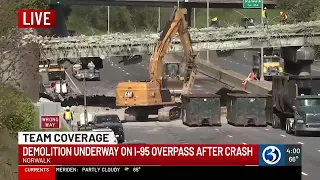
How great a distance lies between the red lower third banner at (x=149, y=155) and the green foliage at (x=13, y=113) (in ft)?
49.7

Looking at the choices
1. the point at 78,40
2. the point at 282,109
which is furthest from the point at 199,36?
the point at 282,109

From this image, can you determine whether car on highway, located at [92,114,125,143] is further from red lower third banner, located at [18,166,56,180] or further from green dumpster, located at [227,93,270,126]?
red lower third banner, located at [18,166,56,180]

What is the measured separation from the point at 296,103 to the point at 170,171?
1147 inches

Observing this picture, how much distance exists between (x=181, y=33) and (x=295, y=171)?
38.6m

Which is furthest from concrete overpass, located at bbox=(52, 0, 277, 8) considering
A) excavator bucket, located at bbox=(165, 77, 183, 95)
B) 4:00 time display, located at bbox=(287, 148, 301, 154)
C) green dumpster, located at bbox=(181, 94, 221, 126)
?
4:00 time display, located at bbox=(287, 148, 301, 154)

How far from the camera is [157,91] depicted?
48.7 meters

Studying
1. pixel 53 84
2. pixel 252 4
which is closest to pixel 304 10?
pixel 252 4

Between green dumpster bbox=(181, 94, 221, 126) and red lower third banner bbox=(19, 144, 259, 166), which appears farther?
green dumpster bbox=(181, 94, 221, 126)

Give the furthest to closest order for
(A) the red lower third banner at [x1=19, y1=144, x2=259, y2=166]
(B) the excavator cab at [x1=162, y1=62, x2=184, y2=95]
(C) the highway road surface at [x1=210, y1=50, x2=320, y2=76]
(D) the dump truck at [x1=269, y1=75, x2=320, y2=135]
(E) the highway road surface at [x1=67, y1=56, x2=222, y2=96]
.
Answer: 1. (C) the highway road surface at [x1=210, y1=50, x2=320, y2=76]
2. (E) the highway road surface at [x1=67, y1=56, x2=222, y2=96]
3. (B) the excavator cab at [x1=162, y1=62, x2=184, y2=95]
4. (D) the dump truck at [x1=269, y1=75, x2=320, y2=135]
5. (A) the red lower third banner at [x1=19, y1=144, x2=259, y2=166]

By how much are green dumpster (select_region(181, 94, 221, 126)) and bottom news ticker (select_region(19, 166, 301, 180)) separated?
33219mm

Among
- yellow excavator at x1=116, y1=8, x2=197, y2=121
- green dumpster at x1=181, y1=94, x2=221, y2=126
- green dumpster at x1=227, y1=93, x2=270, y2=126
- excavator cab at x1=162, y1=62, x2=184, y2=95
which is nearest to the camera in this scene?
green dumpster at x1=227, y1=93, x2=270, y2=126

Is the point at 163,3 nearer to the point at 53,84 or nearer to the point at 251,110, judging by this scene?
the point at 53,84

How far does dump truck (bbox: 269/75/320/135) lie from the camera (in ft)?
127

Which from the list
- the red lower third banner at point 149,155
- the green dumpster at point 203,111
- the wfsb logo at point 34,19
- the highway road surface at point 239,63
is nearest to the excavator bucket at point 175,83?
the highway road surface at point 239,63
